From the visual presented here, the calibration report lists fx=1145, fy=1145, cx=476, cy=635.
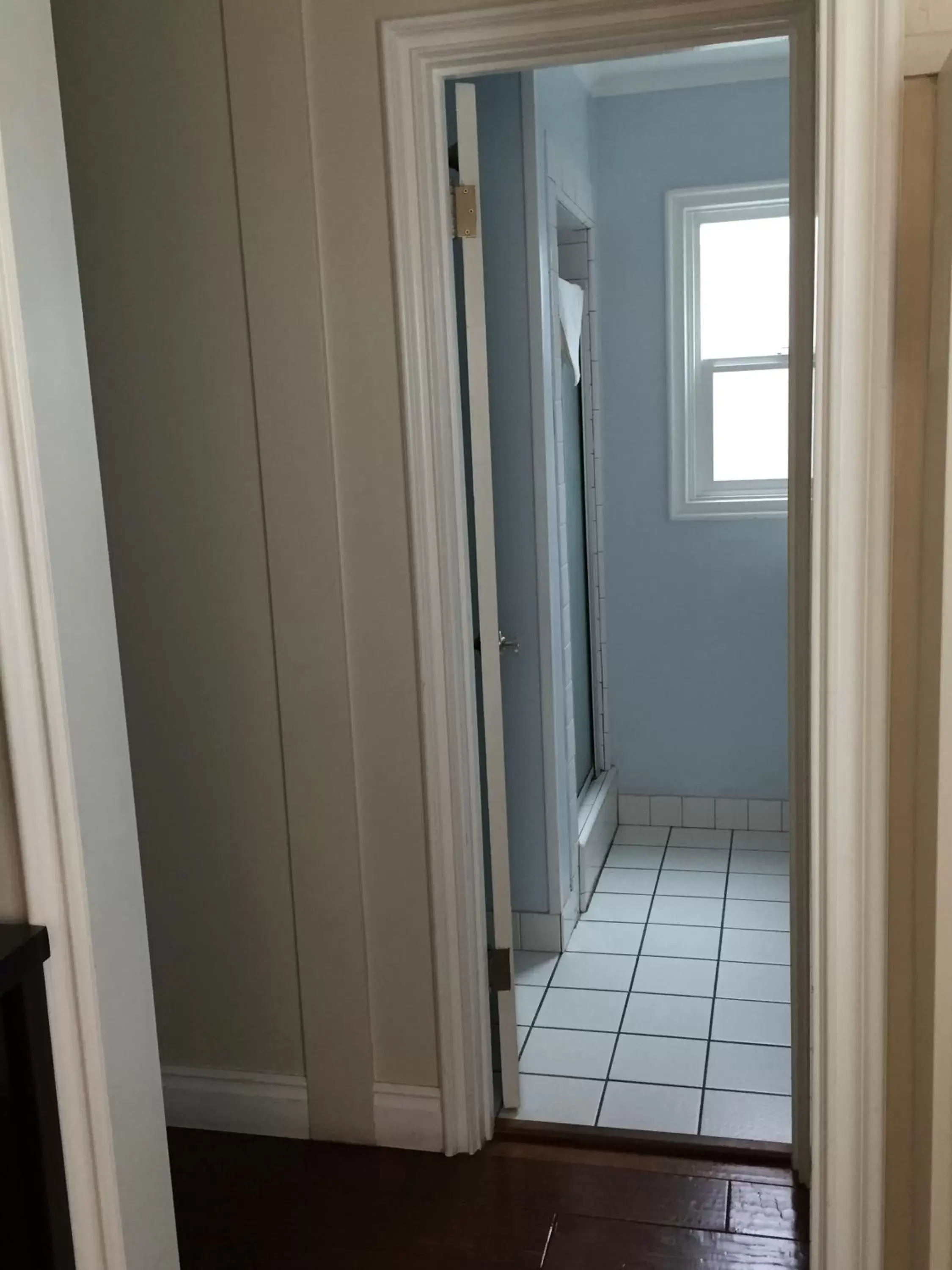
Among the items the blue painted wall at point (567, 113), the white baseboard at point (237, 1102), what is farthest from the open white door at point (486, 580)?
the blue painted wall at point (567, 113)

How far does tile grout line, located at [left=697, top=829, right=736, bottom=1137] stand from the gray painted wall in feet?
1.15

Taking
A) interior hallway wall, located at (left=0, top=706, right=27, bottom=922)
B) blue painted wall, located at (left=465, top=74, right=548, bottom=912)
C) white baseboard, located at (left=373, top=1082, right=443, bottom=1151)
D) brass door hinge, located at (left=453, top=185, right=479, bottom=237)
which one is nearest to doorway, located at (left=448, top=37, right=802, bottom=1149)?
blue painted wall, located at (left=465, top=74, right=548, bottom=912)

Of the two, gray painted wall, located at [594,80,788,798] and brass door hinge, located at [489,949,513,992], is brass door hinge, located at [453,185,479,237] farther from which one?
gray painted wall, located at [594,80,788,798]

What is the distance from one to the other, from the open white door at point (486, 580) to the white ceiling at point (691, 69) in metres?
1.53

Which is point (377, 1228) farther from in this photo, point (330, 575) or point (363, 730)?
point (330, 575)

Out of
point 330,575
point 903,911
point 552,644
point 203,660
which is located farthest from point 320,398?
point 903,911

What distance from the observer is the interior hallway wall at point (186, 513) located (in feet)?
7.11

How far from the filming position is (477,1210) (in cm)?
221

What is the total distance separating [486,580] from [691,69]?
2.25 m

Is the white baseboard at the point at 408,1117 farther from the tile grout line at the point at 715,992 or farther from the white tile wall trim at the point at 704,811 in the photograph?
the white tile wall trim at the point at 704,811

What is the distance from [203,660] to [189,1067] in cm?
92

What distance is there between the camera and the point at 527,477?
3072 millimetres

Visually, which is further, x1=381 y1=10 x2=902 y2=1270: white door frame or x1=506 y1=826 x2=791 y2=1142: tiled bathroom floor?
x1=506 y1=826 x2=791 y2=1142: tiled bathroom floor

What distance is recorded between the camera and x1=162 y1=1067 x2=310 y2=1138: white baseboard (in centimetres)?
245
